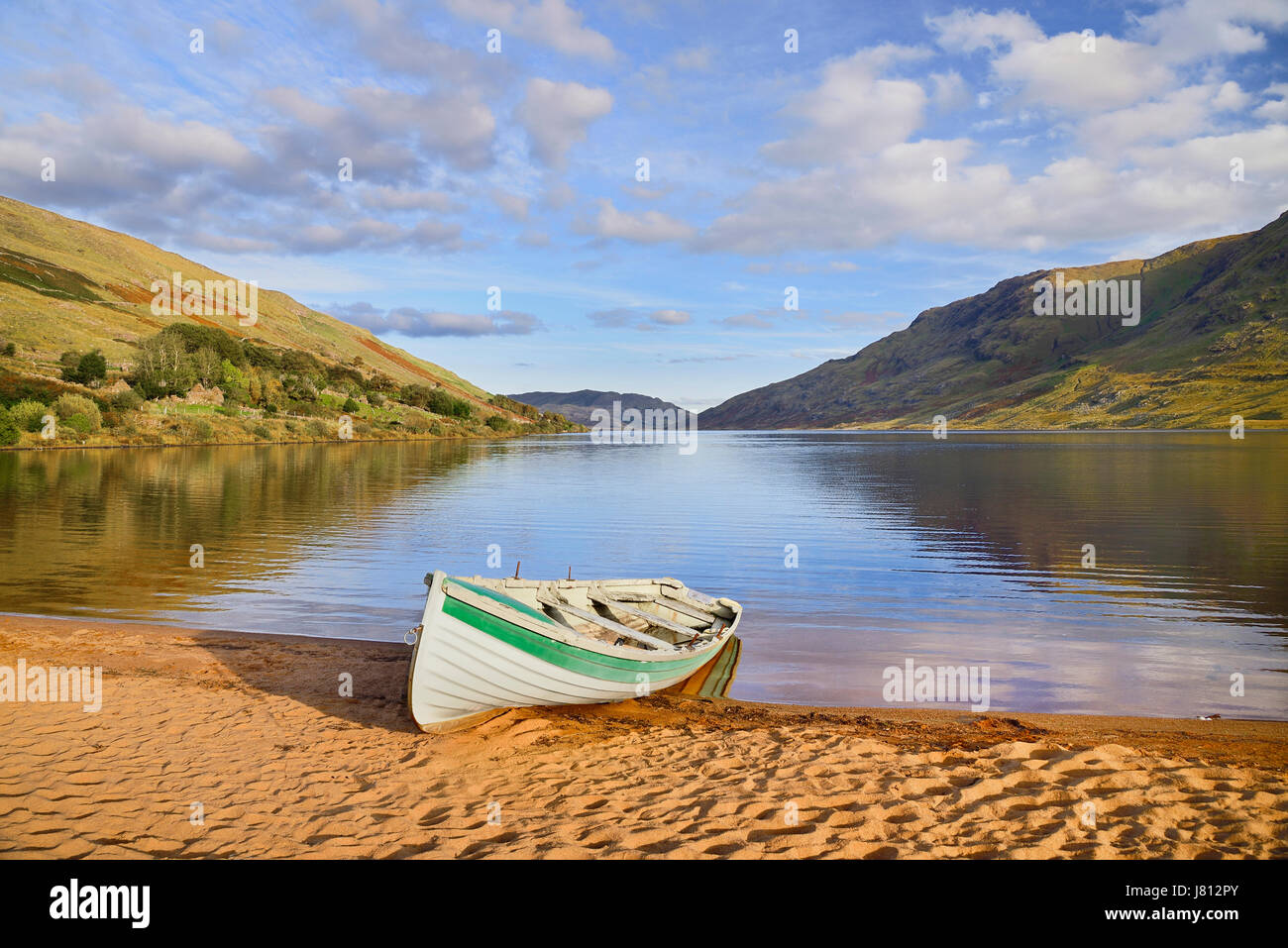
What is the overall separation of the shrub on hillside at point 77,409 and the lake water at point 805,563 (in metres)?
28.6

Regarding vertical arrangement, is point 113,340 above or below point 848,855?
above

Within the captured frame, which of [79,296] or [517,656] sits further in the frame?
[79,296]

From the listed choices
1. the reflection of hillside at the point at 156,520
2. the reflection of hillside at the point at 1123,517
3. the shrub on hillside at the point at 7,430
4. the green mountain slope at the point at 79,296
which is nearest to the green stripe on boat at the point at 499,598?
the reflection of hillside at the point at 156,520

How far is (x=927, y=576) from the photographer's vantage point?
66.7 feet

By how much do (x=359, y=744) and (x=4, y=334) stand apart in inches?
4611

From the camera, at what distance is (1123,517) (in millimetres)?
30781

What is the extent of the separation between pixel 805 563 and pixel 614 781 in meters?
15.5

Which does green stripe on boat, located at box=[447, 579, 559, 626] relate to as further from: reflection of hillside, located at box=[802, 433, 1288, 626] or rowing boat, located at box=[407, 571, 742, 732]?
reflection of hillside, located at box=[802, 433, 1288, 626]

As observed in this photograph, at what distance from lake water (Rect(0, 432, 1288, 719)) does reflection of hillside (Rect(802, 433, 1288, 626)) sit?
0.17 metres

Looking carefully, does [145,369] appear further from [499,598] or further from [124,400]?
[499,598]

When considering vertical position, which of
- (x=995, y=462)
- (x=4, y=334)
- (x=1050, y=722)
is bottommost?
(x=1050, y=722)

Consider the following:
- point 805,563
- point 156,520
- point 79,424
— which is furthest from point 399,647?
point 79,424
